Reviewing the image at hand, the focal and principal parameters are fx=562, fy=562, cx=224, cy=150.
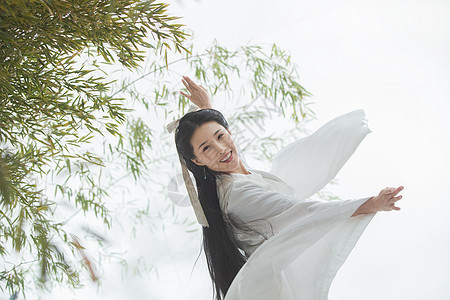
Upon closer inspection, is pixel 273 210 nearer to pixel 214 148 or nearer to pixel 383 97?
pixel 214 148

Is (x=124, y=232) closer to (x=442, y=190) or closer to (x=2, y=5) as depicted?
(x=442, y=190)

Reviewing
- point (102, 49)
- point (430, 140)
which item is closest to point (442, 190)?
point (430, 140)

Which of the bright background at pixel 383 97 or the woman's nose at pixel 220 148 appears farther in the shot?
the bright background at pixel 383 97

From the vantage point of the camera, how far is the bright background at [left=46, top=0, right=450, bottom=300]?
295 cm

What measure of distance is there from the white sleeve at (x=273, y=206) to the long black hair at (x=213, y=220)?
0.06m

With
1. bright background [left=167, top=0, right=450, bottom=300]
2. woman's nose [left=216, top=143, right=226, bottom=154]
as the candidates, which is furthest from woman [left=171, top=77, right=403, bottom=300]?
bright background [left=167, top=0, right=450, bottom=300]

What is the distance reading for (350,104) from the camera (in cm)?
315

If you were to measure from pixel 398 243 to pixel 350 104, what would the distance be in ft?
2.62

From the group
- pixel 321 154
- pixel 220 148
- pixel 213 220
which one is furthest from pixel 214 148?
pixel 321 154

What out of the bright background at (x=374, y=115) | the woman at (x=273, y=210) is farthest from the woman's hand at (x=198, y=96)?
the bright background at (x=374, y=115)

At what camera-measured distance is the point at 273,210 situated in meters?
1.57

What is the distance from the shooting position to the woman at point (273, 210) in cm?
147

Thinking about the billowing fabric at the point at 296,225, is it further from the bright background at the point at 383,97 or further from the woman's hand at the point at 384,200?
the bright background at the point at 383,97

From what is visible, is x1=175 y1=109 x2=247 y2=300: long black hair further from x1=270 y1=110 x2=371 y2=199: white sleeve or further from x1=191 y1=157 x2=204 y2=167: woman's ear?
x1=270 y1=110 x2=371 y2=199: white sleeve
